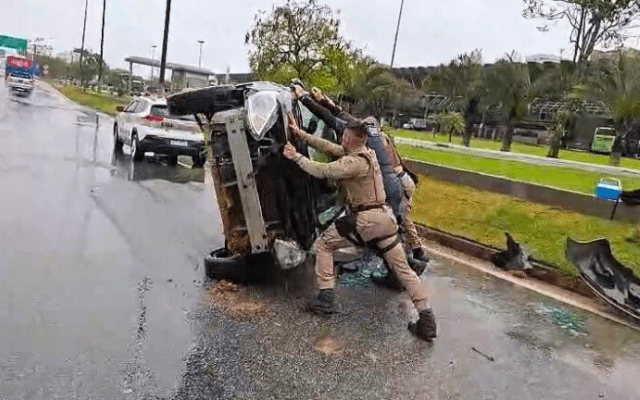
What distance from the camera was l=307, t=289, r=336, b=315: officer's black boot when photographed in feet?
17.4

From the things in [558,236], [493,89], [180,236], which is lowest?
[180,236]

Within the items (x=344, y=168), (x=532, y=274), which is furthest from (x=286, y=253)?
(x=532, y=274)

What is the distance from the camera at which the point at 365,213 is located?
5.13 meters

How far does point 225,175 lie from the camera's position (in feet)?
18.4

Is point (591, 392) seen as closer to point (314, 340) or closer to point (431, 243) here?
point (314, 340)

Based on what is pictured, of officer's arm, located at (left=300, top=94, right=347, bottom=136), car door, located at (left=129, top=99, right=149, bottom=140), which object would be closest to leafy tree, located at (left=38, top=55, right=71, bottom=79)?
car door, located at (left=129, top=99, right=149, bottom=140)

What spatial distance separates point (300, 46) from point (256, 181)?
55.9ft

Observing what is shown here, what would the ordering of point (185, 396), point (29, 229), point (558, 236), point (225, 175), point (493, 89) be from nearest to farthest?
point (185, 396)
point (225, 175)
point (29, 229)
point (558, 236)
point (493, 89)

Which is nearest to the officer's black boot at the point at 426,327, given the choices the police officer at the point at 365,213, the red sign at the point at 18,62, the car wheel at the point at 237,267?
the police officer at the point at 365,213

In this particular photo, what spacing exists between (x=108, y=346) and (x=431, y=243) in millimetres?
5723

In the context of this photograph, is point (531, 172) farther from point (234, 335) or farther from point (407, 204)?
point (234, 335)

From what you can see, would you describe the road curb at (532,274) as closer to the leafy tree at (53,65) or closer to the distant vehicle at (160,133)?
the distant vehicle at (160,133)

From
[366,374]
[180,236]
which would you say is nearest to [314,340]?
[366,374]

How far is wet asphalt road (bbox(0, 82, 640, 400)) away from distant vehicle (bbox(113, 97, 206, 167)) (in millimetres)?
7154
